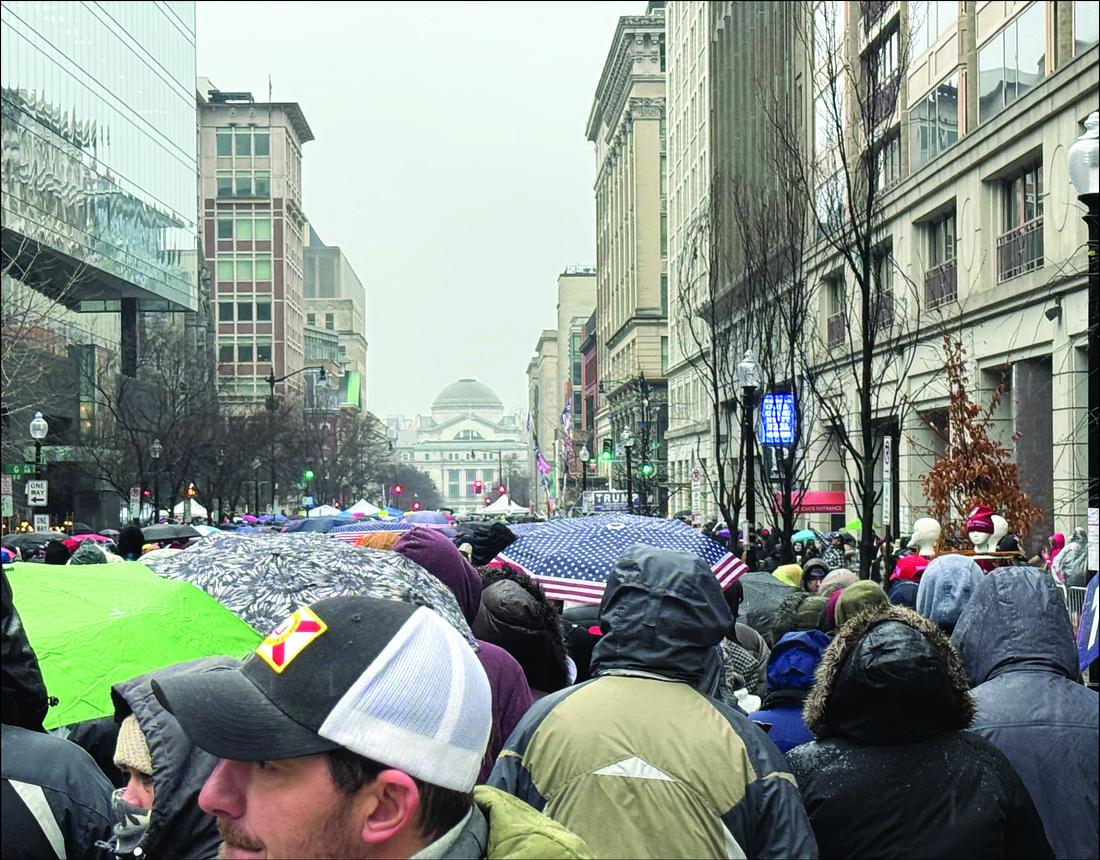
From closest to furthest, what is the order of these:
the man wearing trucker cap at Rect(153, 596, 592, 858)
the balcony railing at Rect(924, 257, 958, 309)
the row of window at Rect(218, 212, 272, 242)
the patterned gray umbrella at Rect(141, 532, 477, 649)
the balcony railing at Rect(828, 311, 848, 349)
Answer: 1. the man wearing trucker cap at Rect(153, 596, 592, 858)
2. the patterned gray umbrella at Rect(141, 532, 477, 649)
3. the balcony railing at Rect(924, 257, 958, 309)
4. the balcony railing at Rect(828, 311, 848, 349)
5. the row of window at Rect(218, 212, 272, 242)

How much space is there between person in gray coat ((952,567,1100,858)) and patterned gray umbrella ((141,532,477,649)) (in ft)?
5.94

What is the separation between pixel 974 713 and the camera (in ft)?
14.0

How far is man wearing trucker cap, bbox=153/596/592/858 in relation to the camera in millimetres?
2371

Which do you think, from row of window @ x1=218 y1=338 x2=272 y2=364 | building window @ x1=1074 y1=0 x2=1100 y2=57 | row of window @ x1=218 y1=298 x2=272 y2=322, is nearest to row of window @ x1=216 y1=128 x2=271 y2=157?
row of window @ x1=218 y1=298 x2=272 y2=322

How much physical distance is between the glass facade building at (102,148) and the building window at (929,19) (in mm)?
25751

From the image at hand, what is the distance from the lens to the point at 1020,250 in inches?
1079

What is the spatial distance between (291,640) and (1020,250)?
26911mm

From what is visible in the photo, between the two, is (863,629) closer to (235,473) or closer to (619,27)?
(235,473)

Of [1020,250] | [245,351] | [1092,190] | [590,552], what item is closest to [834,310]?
[1020,250]

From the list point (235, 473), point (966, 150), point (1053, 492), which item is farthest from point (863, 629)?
point (235, 473)

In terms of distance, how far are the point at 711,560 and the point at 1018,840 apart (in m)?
6.68

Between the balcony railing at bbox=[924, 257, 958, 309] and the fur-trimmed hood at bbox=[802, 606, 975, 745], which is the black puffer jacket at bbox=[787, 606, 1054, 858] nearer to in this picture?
the fur-trimmed hood at bbox=[802, 606, 975, 745]

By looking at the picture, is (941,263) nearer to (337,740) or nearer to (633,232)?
(337,740)

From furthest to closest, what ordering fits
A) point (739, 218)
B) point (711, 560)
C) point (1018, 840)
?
point (739, 218)
point (711, 560)
point (1018, 840)
